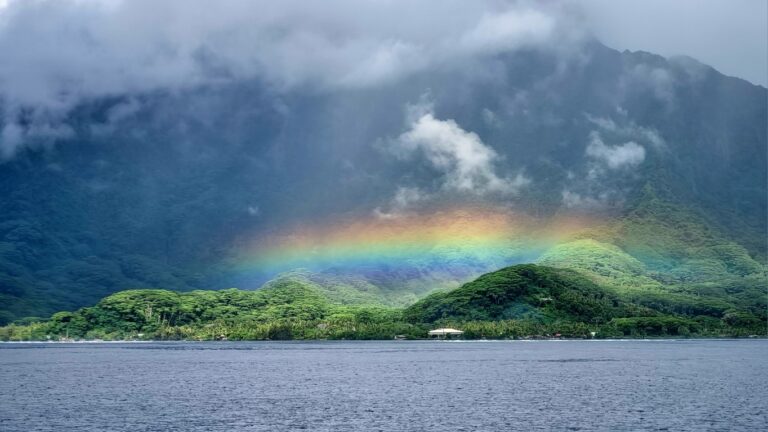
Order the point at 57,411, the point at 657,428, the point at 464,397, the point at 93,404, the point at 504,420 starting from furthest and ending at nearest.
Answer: the point at 464,397, the point at 93,404, the point at 57,411, the point at 504,420, the point at 657,428

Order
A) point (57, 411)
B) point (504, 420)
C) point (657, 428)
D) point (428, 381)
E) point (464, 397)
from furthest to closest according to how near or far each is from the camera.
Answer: point (428, 381) < point (464, 397) < point (57, 411) < point (504, 420) < point (657, 428)

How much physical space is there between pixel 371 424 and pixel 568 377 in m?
95.2

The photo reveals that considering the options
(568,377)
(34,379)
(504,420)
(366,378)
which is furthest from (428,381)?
(34,379)

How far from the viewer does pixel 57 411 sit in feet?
425

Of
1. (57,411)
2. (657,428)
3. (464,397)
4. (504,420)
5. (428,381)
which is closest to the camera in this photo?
(657,428)

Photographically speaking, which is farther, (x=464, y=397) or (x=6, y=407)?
(x=464, y=397)

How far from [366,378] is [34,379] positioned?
80279 millimetres

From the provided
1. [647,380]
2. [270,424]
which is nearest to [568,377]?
[647,380]

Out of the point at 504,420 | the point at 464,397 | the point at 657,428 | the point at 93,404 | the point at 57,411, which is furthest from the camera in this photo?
the point at 464,397

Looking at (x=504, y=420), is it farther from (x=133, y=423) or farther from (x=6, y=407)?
(x=6, y=407)

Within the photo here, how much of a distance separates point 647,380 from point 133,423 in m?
120

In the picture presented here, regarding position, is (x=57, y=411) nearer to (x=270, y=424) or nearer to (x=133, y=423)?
(x=133, y=423)

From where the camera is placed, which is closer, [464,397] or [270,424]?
[270,424]

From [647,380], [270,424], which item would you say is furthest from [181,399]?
[647,380]
